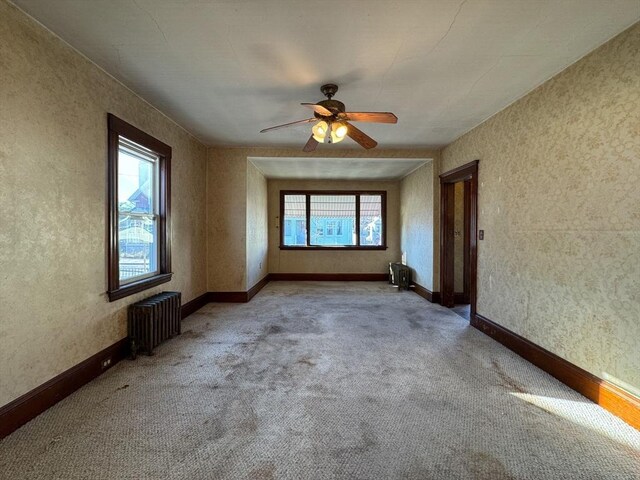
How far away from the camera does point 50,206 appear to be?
2.04m

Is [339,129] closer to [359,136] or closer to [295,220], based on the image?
[359,136]

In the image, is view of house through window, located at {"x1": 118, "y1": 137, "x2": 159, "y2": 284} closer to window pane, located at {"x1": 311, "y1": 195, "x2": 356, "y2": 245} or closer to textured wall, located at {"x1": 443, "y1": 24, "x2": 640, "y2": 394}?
textured wall, located at {"x1": 443, "y1": 24, "x2": 640, "y2": 394}

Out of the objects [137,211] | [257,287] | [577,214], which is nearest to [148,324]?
[137,211]

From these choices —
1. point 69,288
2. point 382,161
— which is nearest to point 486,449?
point 69,288

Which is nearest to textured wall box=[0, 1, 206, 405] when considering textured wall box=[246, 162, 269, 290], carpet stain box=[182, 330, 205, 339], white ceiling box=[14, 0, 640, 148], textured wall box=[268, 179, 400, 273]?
white ceiling box=[14, 0, 640, 148]

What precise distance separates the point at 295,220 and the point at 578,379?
598 cm

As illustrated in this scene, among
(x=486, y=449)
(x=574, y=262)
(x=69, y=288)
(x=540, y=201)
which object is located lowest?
(x=486, y=449)

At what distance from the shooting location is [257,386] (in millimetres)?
2285

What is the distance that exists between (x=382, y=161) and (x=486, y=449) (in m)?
4.37

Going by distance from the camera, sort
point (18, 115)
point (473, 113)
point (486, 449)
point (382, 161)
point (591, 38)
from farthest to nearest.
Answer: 1. point (382, 161)
2. point (473, 113)
3. point (591, 38)
4. point (18, 115)
5. point (486, 449)

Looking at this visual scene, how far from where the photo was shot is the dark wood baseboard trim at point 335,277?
721cm

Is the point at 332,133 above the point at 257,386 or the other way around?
above

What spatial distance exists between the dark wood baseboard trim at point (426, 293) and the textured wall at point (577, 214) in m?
1.67

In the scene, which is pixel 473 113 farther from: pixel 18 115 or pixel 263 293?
pixel 263 293
